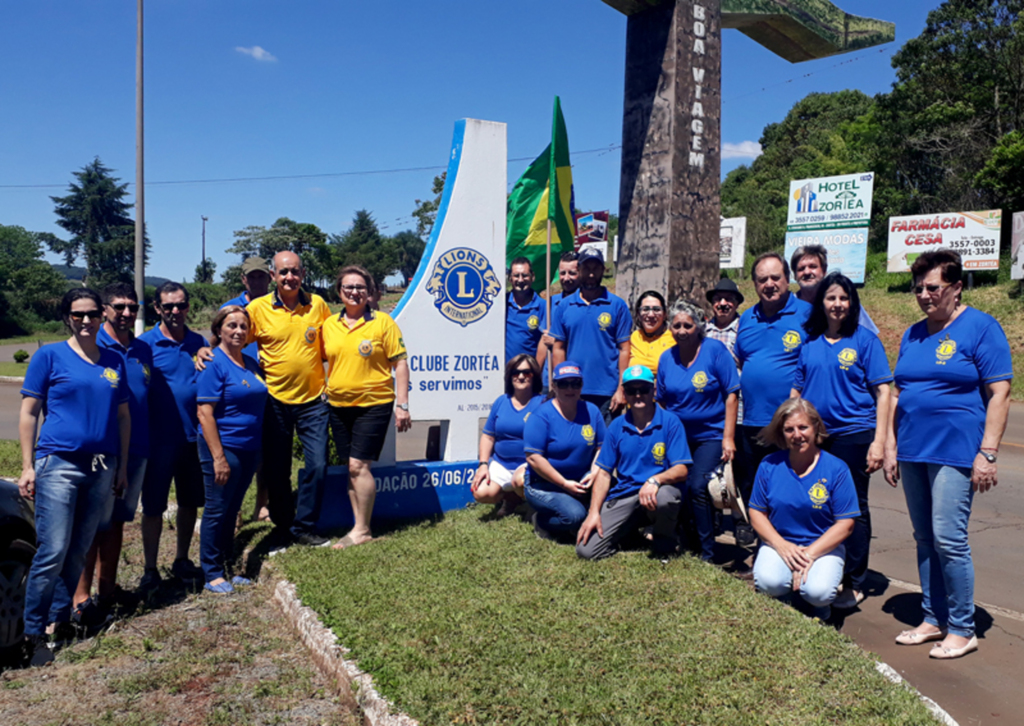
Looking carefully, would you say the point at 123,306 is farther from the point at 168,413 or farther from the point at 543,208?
the point at 543,208

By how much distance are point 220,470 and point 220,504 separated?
28 cm

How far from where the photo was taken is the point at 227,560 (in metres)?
5.25

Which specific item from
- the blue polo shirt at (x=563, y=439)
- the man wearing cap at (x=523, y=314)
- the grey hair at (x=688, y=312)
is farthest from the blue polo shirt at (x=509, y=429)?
the grey hair at (x=688, y=312)

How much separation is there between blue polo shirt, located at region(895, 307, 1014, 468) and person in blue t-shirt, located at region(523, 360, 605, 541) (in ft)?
6.72

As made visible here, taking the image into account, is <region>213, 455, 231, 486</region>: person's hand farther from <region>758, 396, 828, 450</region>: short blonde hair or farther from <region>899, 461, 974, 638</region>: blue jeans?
<region>899, 461, 974, 638</region>: blue jeans

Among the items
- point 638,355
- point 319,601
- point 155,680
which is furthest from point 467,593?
point 638,355

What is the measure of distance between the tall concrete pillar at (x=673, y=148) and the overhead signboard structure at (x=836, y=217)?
19350 mm

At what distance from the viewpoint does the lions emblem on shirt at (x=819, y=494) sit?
4152mm

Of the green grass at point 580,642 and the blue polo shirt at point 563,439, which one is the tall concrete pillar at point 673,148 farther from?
the green grass at point 580,642

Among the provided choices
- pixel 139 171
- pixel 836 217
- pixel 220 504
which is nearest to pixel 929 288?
pixel 220 504

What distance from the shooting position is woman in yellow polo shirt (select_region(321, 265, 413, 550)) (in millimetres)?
5344

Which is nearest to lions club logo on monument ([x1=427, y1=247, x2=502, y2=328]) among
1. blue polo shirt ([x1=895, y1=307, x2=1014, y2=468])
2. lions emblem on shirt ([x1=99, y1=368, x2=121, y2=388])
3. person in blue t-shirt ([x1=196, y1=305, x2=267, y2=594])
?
person in blue t-shirt ([x1=196, y1=305, x2=267, y2=594])

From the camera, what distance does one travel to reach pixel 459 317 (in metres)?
6.84

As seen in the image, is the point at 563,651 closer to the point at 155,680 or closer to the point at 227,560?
the point at 155,680
